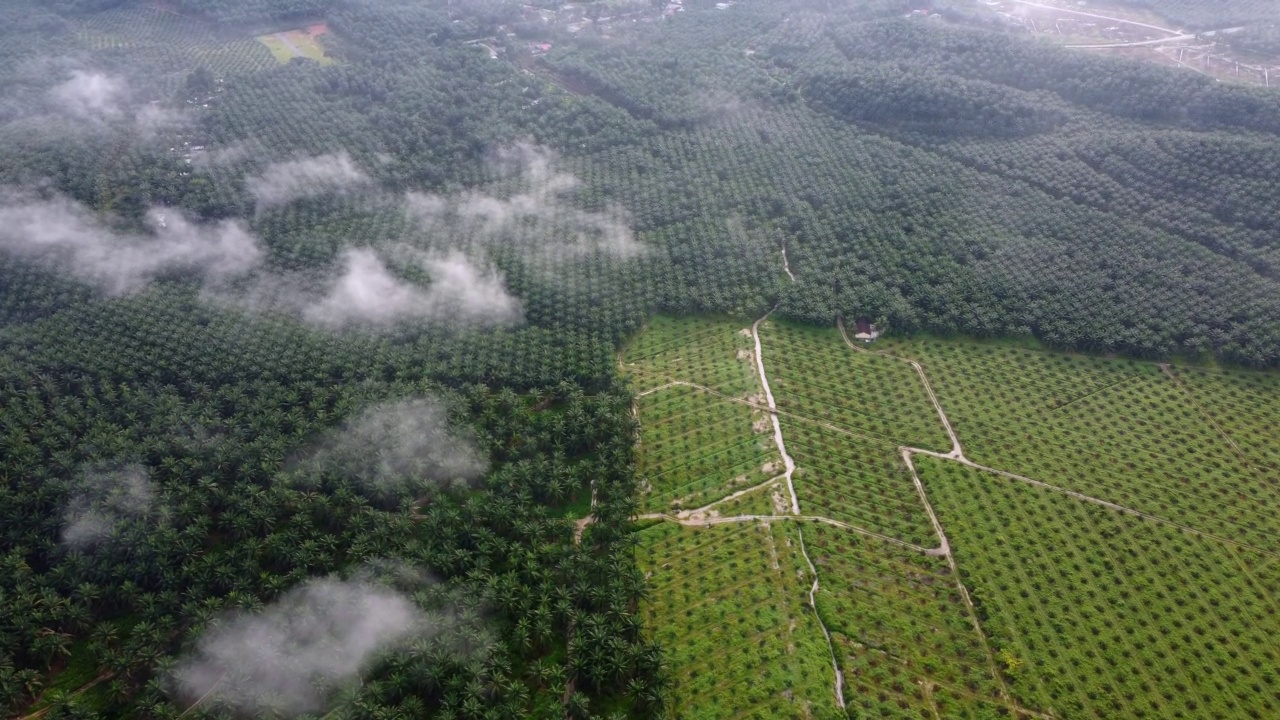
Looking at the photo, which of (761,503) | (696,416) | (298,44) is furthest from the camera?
(298,44)

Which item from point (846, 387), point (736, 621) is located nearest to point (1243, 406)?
point (846, 387)

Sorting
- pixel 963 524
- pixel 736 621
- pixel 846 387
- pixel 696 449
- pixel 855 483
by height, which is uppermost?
pixel 846 387

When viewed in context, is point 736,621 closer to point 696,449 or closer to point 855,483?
point 696,449

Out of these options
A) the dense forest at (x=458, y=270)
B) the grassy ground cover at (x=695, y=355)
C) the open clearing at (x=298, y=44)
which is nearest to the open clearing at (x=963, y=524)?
the grassy ground cover at (x=695, y=355)

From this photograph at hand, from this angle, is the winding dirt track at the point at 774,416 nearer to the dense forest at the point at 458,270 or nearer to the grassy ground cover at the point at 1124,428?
the dense forest at the point at 458,270

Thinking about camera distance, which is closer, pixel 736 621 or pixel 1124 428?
pixel 736 621

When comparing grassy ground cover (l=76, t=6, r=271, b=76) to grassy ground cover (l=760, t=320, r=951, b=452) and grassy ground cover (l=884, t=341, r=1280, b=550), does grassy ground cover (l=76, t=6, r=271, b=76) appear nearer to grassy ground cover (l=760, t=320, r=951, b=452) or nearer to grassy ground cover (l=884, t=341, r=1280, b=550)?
grassy ground cover (l=760, t=320, r=951, b=452)

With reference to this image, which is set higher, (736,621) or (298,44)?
(298,44)
